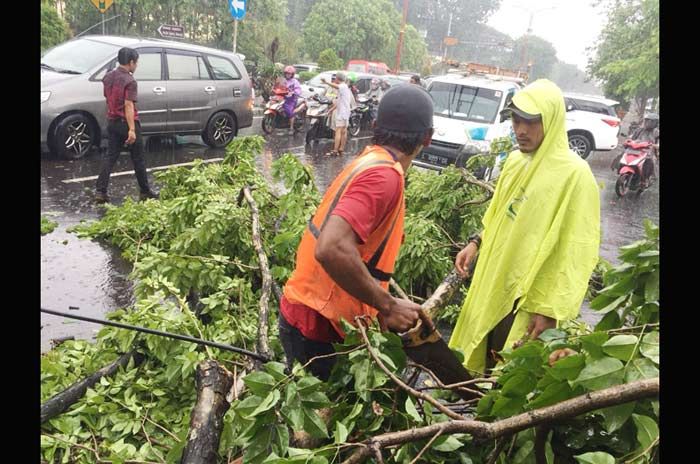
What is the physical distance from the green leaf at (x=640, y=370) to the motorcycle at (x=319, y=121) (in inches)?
496

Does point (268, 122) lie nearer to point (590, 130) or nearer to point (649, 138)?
point (649, 138)

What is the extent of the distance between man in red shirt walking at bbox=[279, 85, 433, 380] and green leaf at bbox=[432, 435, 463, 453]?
45 centimetres

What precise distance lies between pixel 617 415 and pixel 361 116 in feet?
50.9

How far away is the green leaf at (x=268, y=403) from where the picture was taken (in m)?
1.71

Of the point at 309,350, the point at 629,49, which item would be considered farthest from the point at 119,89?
the point at 629,49

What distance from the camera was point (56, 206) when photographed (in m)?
6.91

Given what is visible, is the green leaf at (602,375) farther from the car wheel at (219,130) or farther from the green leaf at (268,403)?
the car wheel at (219,130)

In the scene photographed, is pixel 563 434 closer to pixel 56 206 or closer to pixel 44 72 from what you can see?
pixel 56 206

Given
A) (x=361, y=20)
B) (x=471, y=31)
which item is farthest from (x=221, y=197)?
(x=471, y=31)

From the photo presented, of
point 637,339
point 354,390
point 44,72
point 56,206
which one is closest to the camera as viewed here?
point 637,339

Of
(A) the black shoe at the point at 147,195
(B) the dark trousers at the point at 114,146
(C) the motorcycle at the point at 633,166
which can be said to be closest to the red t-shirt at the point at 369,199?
(B) the dark trousers at the point at 114,146

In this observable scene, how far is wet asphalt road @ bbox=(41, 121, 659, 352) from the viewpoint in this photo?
15.5 ft

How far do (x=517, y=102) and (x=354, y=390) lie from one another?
1.68 meters

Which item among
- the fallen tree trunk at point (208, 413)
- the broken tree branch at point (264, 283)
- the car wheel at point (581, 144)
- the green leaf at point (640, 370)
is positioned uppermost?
the green leaf at point (640, 370)
